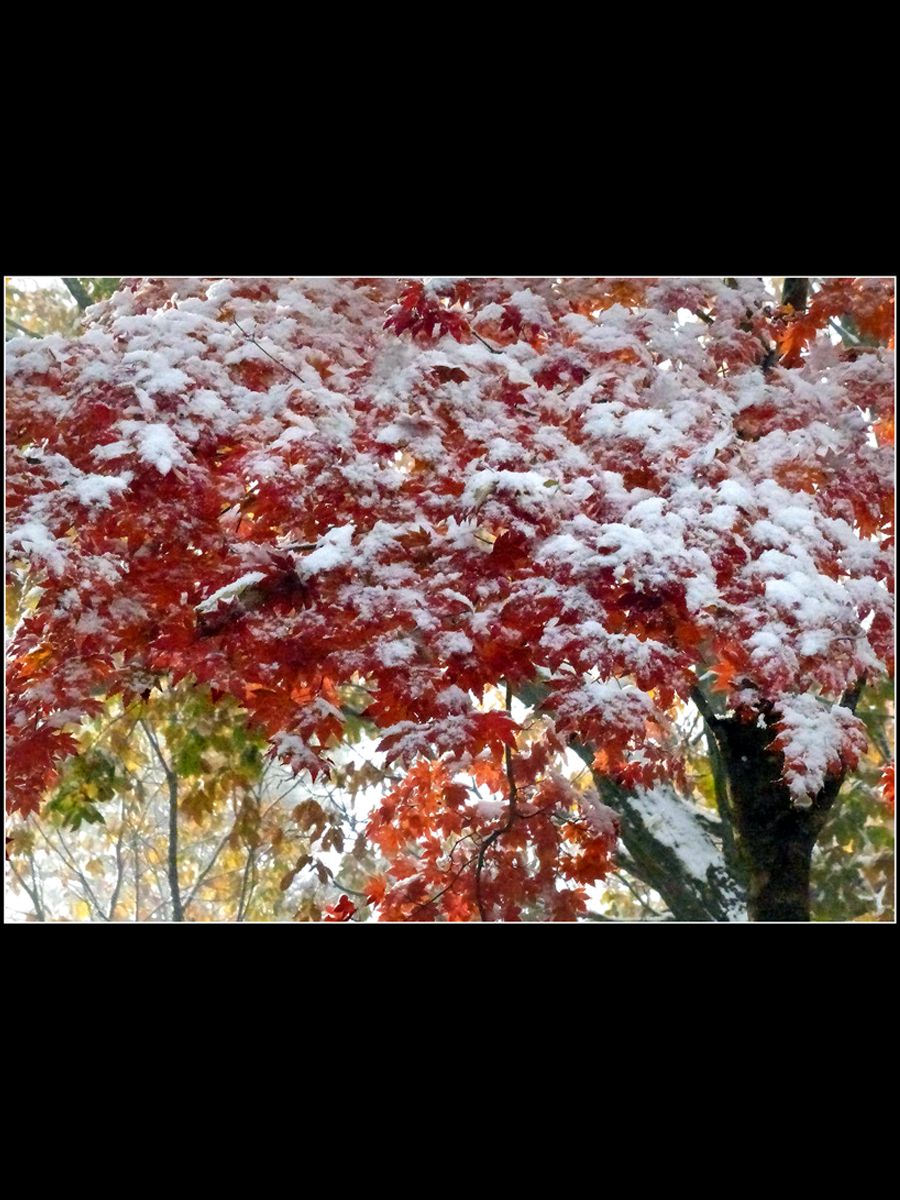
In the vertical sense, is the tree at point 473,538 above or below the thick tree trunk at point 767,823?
above

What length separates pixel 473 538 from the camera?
6.27 ft

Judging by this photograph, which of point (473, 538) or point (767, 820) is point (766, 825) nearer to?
point (767, 820)

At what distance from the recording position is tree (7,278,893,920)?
1885 mm

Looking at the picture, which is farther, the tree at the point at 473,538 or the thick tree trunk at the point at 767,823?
the thick tree trunk at the point at 767,823

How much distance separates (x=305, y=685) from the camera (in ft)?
6.59

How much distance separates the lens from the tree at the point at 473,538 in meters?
1.88

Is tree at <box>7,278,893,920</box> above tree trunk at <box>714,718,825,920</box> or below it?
above

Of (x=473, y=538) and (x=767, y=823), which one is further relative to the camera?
(x=767, y=823)

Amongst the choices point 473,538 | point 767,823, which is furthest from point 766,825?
point 473,538

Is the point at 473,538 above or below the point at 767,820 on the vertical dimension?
above

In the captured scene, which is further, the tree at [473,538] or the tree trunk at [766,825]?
the tree trunk at [766,825]

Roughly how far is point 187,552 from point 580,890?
111 cm
